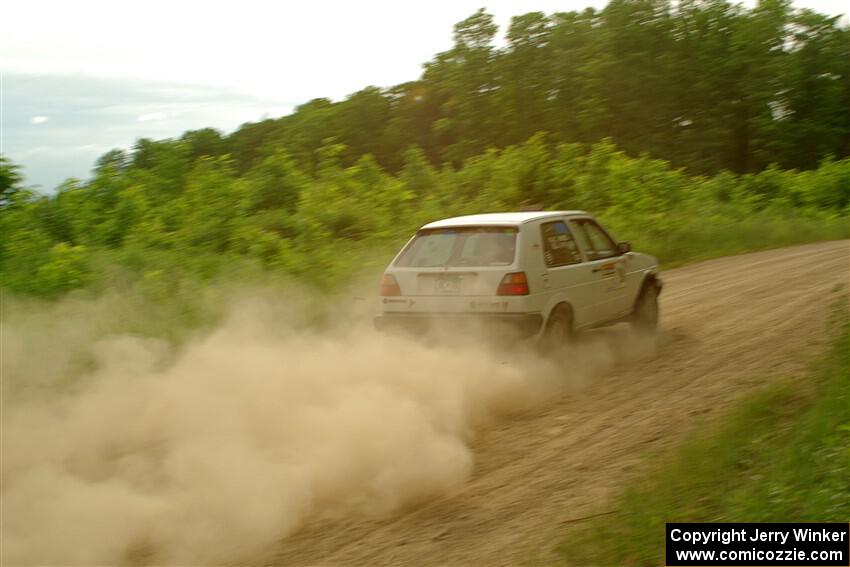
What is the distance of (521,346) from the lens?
8.90 metres

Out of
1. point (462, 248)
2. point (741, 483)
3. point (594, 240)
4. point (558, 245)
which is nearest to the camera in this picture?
point (741, 483)

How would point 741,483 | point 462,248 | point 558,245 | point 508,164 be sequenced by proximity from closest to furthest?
point 741,483
point 462,248
point 558,245
point 508,164

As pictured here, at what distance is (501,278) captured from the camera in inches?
349

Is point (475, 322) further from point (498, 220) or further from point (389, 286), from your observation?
point (498, 220)

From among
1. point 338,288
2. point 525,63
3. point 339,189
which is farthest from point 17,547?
point 525,63

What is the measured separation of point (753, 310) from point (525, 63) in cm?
5765

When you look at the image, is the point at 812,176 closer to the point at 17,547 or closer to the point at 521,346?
the point at 521,346

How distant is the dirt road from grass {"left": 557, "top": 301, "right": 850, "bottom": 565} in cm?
33

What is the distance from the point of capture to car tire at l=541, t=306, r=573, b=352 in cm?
912

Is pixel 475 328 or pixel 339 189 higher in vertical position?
pixel 339 189

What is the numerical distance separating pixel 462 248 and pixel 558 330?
127 centimetres

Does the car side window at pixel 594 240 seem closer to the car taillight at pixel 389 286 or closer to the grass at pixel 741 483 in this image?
the car taillight at pixel 389 286

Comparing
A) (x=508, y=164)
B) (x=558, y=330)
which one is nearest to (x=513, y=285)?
(x=558, y=330)

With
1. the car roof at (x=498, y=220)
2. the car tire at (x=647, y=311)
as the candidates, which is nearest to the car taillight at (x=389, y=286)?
the car roof at (x=498, y=220)
